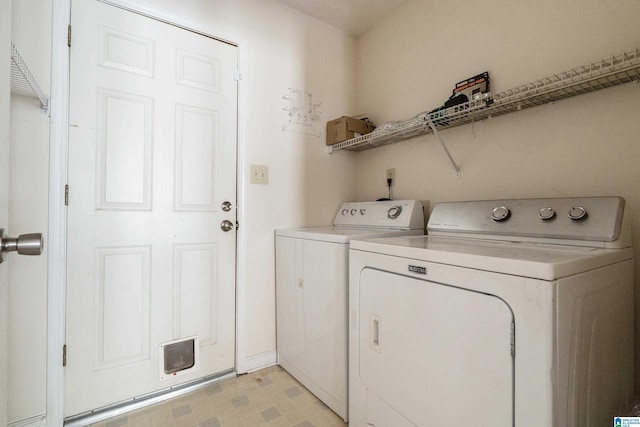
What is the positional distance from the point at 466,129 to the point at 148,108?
71.1 inches

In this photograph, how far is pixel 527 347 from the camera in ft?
2.41

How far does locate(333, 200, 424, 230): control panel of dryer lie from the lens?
1695 millimetres

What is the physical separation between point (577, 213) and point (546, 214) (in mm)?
95

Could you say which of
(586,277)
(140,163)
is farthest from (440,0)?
(140,163)

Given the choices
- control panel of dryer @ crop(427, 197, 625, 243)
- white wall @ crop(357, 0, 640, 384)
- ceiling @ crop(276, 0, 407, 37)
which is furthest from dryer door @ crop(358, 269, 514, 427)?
ceiling @ crop(276, 0, 407, 37)

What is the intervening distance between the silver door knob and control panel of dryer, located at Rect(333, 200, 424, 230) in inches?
60.0

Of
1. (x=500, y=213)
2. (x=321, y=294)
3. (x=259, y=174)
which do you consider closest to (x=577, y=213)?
(x=500, y=213)

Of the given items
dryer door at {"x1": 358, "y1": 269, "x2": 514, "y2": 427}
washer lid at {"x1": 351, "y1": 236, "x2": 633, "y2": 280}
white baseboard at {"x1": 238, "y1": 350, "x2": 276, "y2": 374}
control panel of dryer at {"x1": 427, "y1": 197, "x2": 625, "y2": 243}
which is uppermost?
control panel of dryer at {"x1": 427, "y1": 197, "x2": 625, "y2": 243}

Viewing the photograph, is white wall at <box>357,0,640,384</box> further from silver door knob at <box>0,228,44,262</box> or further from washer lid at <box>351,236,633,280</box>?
silver door knob at <box>0,228,44,262</box>

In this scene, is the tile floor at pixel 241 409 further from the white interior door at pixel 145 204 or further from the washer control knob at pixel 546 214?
the washer control knob at pixel 546 214

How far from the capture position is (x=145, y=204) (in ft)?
5.11

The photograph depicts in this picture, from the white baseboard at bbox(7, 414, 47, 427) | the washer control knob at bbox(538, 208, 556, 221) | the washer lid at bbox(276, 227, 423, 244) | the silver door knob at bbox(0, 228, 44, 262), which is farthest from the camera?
the washer lid at bbox(276, 227, 423, 244)

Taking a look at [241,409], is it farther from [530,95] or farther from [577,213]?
[530,95]

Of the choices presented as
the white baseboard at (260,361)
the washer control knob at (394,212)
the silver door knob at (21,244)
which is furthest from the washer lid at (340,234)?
the silver door knob at (21,244)
